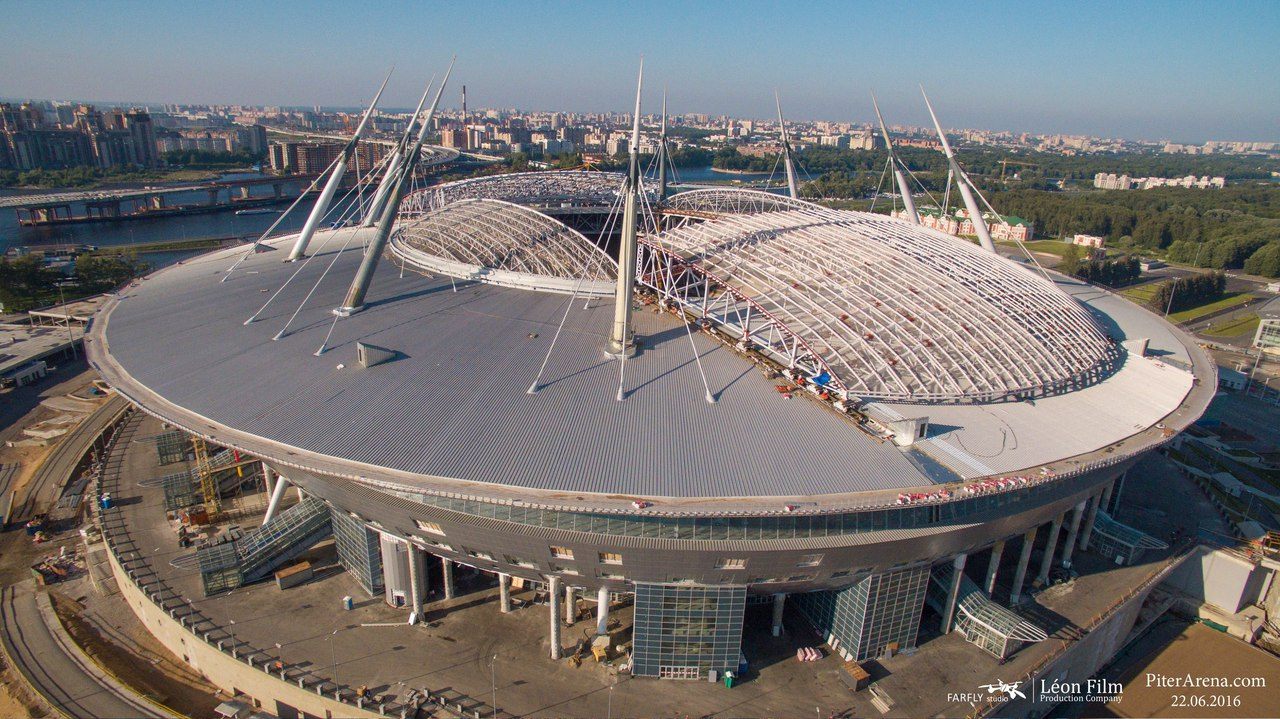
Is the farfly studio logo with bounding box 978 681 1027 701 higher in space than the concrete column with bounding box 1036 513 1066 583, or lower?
lower

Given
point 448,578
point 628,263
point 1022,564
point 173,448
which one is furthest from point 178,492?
point 1022,564

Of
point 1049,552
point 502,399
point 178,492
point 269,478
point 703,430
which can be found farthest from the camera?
point 178,492

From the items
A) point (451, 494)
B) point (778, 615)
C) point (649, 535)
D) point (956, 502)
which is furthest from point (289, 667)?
point (956, 502)

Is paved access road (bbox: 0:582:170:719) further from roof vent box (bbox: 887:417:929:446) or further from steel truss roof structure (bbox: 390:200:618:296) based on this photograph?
roof vent box (bbox: 887:417:929:446)

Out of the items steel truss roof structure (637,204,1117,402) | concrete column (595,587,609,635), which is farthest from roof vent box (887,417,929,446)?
concrete column (595,587,609,635)

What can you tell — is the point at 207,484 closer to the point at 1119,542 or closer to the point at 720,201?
the point at 720,201
